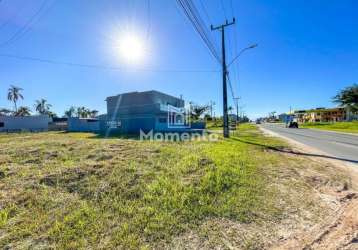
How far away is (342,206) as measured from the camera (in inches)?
152

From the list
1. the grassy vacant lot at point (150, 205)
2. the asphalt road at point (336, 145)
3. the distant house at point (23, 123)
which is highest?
the distant house at point (23, 123)

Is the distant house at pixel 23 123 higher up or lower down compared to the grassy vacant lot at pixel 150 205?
higher up

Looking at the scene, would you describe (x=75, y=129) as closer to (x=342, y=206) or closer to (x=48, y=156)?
(x=48, y=156)

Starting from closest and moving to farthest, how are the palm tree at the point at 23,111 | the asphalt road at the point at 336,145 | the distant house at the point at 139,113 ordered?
the asphalt road at the point at 336,145 → the distant house at the point at 139,113 → the palm tree at the point at 23,111

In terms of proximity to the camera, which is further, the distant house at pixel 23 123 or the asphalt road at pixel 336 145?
the distant house at pixel 23 123

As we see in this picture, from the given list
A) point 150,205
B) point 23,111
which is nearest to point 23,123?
point 23,111

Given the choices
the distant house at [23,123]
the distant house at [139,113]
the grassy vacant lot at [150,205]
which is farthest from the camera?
the distant house at [23,123]

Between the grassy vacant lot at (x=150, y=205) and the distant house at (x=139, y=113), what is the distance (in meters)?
19.5

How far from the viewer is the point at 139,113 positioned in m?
26.6

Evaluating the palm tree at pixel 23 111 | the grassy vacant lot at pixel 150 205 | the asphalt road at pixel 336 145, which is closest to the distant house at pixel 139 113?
the asphalt road at pixel 336 145

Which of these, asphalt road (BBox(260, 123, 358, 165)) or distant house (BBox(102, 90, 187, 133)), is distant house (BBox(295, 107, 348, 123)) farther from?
distant house (BBox(102, 90, 187, 133))

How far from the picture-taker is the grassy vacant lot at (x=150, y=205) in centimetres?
276

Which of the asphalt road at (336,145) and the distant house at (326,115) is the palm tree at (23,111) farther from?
the distant house at (326,115)

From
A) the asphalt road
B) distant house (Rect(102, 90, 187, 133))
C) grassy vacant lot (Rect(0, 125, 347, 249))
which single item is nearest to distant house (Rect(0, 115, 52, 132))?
distant house (Rect(102, 90, 187, 133))
